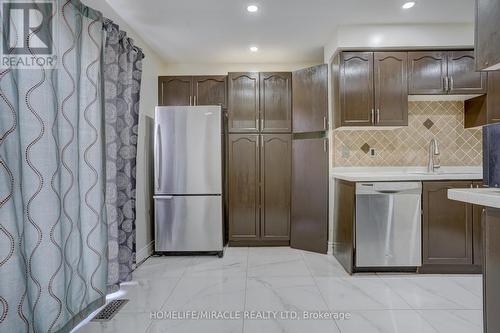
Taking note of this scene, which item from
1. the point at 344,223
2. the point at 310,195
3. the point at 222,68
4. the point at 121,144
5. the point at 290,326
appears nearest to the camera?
the point at 290,326

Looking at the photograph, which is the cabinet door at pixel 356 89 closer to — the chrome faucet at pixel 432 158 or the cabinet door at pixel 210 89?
the chrome faucet at pixel 432 158

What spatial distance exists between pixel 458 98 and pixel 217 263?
3.34 meters

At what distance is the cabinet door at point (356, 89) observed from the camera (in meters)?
3.01

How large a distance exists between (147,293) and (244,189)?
5.66 feet

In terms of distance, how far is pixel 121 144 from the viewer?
100 inches

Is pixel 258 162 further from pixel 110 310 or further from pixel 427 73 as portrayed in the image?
pixel 110 310

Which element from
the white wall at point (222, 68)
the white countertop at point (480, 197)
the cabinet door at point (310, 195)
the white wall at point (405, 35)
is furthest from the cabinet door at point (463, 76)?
the white countertop at point (480, 197)

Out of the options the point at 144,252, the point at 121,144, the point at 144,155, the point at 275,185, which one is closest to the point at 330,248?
the point at 275,185

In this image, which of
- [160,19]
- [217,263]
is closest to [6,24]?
[160,19]

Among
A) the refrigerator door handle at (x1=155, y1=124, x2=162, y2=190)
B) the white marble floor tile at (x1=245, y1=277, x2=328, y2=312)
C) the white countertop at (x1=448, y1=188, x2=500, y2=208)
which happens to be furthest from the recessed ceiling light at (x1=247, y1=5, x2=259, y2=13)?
the white marble floor tile at (x1=245, y1=277, x2=328, y2=312)

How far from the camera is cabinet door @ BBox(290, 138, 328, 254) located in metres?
3.41

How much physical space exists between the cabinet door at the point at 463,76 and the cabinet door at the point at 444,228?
1071mm

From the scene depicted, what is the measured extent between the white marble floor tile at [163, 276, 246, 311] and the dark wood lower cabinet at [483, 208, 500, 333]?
4.99 feet

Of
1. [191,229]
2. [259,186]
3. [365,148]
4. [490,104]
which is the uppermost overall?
[490,104]
